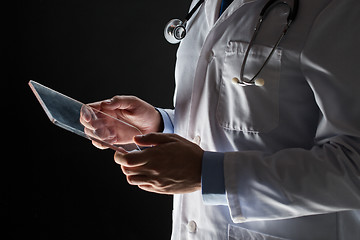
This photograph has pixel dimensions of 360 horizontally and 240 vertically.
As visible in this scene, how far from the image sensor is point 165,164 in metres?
0.62

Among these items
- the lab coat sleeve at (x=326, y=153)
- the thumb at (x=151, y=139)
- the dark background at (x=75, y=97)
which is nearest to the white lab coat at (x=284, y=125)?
the lab coat sleeve at (x=326, y=153)

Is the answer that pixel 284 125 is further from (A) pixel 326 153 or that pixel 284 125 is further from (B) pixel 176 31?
(B) pixel 176 31

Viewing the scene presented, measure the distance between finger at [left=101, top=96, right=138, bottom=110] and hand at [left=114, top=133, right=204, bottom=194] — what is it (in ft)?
0.81

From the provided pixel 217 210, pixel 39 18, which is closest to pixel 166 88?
pixel 39 18

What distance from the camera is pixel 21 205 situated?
1.31 meters

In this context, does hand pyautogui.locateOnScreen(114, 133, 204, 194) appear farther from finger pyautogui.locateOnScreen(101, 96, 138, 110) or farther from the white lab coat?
finger pyautogui.locateOnScreen(101, 96, 138, 110)

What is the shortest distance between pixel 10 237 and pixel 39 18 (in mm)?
917

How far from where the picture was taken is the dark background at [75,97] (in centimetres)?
129

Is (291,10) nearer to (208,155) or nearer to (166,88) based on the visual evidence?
(208,155)

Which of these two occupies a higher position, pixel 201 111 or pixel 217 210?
pixel 201 111

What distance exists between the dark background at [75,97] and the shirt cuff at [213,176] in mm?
911

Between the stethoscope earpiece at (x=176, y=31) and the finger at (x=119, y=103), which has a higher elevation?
the stethoscope earpiece at (x=176, y=31)

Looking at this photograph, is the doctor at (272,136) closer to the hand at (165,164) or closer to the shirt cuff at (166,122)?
the hand at (165,164)

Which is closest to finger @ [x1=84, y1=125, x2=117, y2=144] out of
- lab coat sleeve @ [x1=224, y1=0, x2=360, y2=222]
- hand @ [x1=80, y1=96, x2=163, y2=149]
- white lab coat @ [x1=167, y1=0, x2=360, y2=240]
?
hand @ [x1=80, y1=96, x2=163, y2=149]
